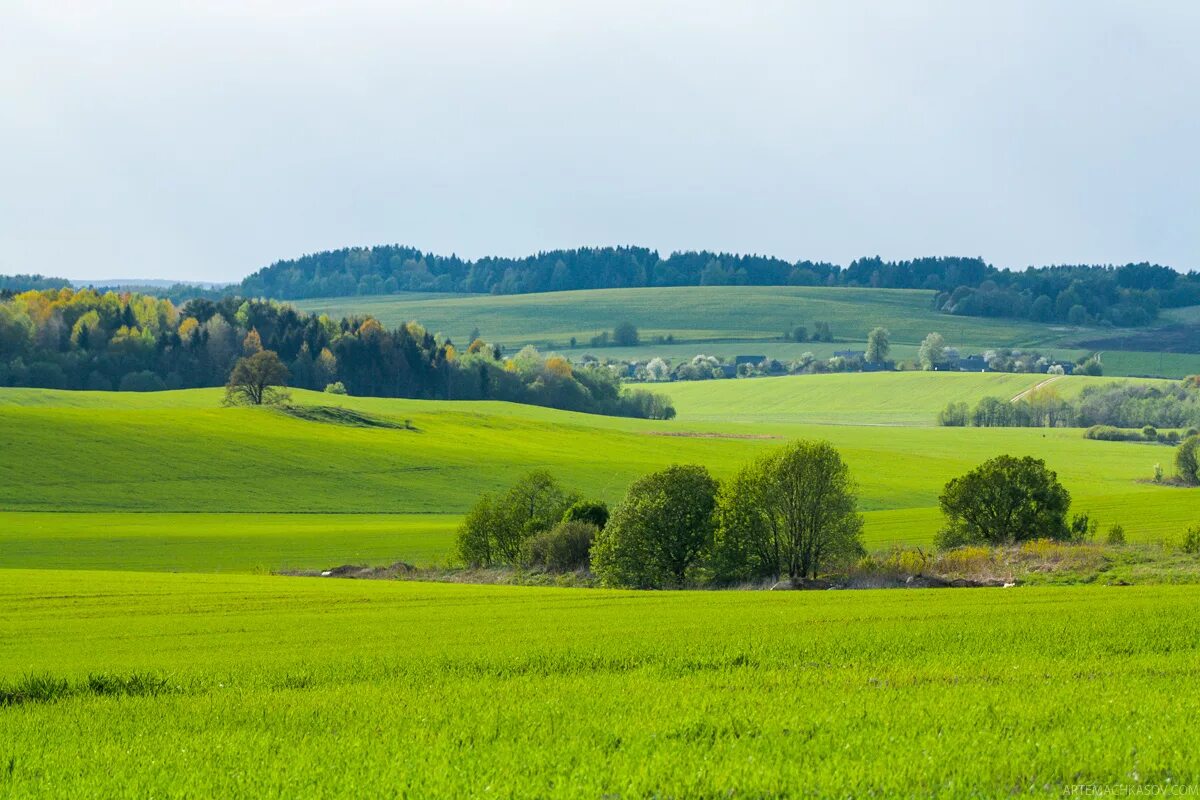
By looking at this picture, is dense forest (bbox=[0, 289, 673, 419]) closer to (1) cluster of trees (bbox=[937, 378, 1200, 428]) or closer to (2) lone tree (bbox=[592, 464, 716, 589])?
(1) cluster of trees (bbox=[937, 378, 1200, 428])

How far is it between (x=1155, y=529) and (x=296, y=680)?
5127cm

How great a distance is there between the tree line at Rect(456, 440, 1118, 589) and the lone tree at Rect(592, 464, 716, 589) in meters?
0.04

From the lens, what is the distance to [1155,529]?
59344 mm

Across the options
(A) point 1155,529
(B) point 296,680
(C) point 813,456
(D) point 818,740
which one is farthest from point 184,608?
(A) point 1155,529

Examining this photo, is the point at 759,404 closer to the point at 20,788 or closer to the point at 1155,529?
the point at 1155,529

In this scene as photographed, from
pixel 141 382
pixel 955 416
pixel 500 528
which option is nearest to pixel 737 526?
pixel 500 528

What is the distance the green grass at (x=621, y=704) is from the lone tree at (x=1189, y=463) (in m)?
73.3

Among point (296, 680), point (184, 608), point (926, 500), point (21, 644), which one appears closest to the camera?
point (296, 680)

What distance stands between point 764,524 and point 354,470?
46.3 meters

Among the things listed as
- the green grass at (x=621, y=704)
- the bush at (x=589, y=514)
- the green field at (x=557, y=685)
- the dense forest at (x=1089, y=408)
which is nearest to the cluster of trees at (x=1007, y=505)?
the green field at (x=557, y=685)

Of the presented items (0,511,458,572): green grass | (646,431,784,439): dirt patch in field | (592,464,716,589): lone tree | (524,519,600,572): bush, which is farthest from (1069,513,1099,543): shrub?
(646,431,784,439): dirt patch in field

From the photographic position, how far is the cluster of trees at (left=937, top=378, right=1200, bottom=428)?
490 feet

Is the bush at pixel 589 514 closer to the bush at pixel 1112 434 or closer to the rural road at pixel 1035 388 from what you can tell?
the bush at pixel 1112 434

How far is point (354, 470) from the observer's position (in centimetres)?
9106
